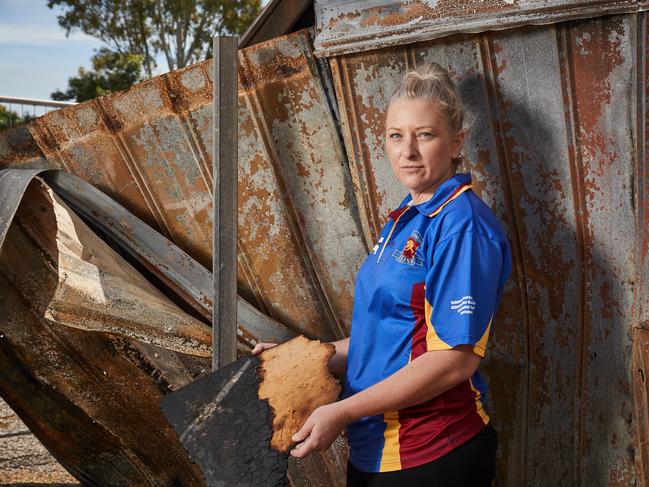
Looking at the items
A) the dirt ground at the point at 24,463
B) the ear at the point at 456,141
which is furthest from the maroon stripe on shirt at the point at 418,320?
the dirt ground at the point at 24,463

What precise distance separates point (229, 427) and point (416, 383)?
55 cm

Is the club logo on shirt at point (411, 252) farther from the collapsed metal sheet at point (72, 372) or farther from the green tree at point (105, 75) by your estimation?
the green tree at point (105, 75)

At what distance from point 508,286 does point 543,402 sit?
1.32 feet

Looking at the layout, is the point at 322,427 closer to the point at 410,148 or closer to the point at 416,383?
the point at 416,383

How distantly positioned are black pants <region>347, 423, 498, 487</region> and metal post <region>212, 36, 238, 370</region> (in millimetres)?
850

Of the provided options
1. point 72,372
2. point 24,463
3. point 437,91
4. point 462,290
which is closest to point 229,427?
point 462,290

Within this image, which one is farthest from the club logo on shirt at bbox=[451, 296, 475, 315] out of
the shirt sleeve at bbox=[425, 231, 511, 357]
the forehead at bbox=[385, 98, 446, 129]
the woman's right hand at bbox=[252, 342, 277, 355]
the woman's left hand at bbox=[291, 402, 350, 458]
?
the woman's right hand at bbox=[252, 342, 277, 355]

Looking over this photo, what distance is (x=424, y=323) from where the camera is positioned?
1769mm

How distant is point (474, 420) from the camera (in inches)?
72.2

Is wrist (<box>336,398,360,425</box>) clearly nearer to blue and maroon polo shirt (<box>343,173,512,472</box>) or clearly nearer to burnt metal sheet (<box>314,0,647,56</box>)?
blue and maroon polo shirt (<box>343,173,512,472</box>)

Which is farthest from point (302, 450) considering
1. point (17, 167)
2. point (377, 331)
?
point (17, 167)

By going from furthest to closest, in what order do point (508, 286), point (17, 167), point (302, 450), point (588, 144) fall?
point (17, 167)
point (508, 286)
point (588, 144)
point (302, 450)

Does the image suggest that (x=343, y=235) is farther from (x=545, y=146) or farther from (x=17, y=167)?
(x=17, y=167)

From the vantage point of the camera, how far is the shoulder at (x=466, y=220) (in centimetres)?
170
